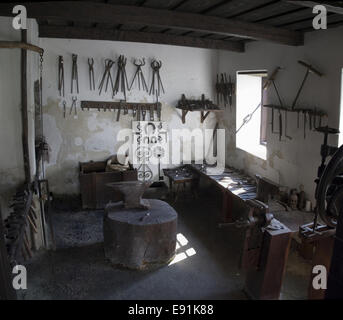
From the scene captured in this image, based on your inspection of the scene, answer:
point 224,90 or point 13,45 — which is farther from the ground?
point 13,45

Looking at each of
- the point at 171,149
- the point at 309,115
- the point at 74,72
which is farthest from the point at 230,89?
the point at 74,72

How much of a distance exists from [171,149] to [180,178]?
767 mm

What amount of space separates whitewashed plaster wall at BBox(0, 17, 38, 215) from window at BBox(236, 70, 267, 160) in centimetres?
333

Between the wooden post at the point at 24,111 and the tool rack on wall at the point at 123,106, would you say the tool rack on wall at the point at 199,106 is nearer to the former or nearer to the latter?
the tool rack on wall at the point at 123,106

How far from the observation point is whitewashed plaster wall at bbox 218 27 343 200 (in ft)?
12.9

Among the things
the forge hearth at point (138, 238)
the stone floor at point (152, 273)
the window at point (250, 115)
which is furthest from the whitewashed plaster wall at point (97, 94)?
the forge hearth at point (138, 238)

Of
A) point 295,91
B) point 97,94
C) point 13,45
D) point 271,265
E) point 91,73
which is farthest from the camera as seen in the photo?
point 97,94

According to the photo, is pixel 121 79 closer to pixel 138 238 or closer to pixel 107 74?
pixel 107 74

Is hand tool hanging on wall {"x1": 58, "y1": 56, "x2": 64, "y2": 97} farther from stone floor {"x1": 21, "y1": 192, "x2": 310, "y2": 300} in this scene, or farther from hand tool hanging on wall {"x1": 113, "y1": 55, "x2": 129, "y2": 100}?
stone floor {"x1": 21, "y1": 192, "x2": 310, "y2": 300}

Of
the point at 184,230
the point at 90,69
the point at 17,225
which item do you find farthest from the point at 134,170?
the point at 17,225

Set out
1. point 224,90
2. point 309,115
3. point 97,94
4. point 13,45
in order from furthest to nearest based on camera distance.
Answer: point 224,90 → point 97,94 → point 309,115 → point 13,45

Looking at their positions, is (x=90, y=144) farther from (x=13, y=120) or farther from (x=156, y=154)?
(x=13, y=120)

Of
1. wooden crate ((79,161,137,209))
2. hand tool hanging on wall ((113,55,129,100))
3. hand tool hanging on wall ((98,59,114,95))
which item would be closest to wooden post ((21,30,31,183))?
wooden crate ((79,161,137,209))

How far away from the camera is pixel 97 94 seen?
5.92 meters
